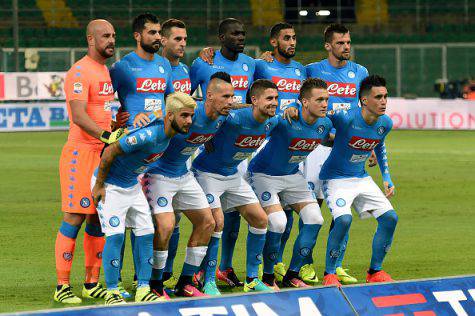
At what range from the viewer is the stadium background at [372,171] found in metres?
11.0

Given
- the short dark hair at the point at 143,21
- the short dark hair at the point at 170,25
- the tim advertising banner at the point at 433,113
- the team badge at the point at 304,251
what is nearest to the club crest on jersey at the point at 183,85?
the short dark hair at the point at 170,25

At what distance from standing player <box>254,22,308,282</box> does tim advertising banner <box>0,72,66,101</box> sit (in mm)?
20874

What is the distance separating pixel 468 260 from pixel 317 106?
2851mm

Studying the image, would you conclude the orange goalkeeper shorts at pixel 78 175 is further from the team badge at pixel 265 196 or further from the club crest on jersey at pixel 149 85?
the team badge at pixel 265 196

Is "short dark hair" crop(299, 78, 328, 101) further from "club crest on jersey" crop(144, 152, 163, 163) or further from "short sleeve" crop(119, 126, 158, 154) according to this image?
"short sleeve" crop(119, 126, 158, 154)

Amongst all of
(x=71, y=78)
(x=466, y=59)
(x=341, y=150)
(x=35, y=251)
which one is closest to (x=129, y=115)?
(x=71, y=78)

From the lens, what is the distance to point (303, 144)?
30.6ft

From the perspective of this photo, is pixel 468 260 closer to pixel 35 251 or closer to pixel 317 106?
pixel 317 106

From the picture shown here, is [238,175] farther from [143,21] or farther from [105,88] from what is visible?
[143,21]

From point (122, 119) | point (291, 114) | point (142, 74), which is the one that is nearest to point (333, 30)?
point (291, 114)

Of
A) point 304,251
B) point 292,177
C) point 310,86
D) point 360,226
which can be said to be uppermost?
point 310,86

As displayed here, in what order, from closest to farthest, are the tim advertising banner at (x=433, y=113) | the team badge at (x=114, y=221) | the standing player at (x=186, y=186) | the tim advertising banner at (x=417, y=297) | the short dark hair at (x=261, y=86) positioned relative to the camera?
the tim advertising banner at (x=417, y=297) < the team badge at (x=114, y=221) < the standing player at (x=186, y=186) < the short dark hair at (x=261, y=86) < the tim advertising banner at (x=433, y=113)

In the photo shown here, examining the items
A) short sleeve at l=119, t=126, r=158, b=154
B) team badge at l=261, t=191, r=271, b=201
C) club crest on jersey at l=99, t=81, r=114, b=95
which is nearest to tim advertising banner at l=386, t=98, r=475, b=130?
team badge at l=261, t=191, r=271, b=201

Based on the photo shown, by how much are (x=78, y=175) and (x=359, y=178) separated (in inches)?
104
